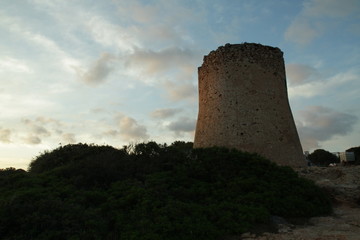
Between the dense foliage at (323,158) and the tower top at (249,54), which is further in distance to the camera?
the dense foliage at (323,158)

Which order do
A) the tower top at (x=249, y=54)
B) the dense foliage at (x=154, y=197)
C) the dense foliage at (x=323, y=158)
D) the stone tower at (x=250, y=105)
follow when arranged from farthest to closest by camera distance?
the dense foliage at (x=323, y=158) → the tower top at (x=249, y=54) → the stone tower at (x=250, y=105) → the dense foliage at (x=154, y=197)

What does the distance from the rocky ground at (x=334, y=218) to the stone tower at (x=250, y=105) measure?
183cm

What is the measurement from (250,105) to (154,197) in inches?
350

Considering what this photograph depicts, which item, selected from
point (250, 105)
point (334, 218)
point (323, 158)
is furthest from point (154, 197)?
point (323, 158)

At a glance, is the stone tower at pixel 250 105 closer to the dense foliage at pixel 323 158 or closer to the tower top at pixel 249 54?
the tower top at pixel 249 54

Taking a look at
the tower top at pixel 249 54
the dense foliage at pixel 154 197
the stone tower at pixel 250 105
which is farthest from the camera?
the tower top at pixel 249 54

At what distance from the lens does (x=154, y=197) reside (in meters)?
8.30

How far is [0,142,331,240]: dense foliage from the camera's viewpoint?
675 centimetres

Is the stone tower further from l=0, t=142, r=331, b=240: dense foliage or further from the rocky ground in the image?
l=0, t=142, r=331, b=240: dense foliage

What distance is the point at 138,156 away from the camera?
1211 cm

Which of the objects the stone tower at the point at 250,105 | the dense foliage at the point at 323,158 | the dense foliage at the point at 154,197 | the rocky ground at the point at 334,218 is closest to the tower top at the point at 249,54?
the stone tower at the point at 250,105

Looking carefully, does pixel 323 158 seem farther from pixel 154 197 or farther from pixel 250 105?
pixel 154 197

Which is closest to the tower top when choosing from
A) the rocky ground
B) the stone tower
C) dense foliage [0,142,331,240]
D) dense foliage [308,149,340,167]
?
the stone tower

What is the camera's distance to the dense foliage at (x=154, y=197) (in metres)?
6.75
